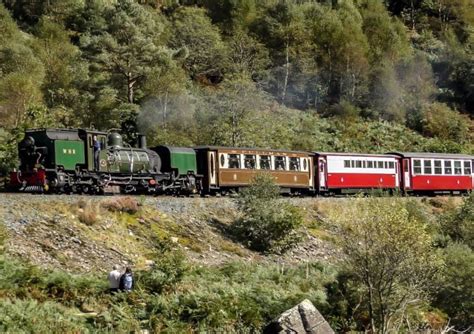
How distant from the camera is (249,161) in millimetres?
34188

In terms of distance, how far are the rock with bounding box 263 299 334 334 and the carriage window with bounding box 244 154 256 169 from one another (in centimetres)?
1538

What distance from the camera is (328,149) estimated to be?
2196 inches

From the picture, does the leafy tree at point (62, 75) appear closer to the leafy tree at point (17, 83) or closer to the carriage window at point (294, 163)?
the leafy tree at point (17, 83)

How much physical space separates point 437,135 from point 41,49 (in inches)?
1506

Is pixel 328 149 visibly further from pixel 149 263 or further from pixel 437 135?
pixel 149 263

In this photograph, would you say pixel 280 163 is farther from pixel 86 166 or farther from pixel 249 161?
pixel 86 166

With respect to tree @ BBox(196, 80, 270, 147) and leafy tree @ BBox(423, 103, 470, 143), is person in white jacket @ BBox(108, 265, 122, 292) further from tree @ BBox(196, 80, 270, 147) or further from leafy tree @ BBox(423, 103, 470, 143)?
leafy tree @ BBox(423, 103, 470, 143)

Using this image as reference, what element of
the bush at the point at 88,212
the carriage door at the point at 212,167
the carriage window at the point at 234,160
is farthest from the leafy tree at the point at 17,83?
the bush at the point at 88,212

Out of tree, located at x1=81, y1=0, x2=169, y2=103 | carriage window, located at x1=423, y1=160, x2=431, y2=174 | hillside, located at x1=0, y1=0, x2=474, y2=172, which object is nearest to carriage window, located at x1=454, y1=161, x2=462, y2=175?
carriage window, located at x1=423, y1=160, x2=431, y2=174

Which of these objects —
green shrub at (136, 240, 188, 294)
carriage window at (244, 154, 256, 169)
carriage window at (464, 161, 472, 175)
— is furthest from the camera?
carriage window at (464, 161, 472, 175)

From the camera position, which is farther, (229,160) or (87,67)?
(87,67)

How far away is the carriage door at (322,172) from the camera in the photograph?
3797cm

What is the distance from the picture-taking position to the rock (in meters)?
18.7

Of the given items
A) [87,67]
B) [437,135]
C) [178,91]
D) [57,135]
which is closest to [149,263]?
[57,135]
